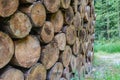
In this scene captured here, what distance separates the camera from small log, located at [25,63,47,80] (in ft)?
6.30

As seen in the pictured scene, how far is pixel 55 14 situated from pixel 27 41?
1.67ft

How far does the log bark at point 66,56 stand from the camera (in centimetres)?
257

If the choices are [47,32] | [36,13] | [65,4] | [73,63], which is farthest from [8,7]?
[73,63]

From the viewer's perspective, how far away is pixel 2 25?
66.8 inches

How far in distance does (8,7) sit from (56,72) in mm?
920

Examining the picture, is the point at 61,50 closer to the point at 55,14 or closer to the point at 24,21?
the point at 55,14

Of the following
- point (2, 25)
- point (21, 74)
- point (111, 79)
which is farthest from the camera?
point (111, 79)

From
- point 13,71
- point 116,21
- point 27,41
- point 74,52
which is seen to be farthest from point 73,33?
point 116,21

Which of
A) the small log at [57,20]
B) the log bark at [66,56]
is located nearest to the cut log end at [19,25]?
the small log at [57,20]

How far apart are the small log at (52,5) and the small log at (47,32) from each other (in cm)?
11

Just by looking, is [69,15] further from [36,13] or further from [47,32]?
[36,13]

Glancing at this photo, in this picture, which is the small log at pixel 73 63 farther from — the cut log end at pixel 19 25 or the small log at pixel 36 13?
the cut log end at pixel 19 25

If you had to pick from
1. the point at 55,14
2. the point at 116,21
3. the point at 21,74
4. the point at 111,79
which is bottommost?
the point at 116,21

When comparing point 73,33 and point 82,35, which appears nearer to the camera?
point 73,33
